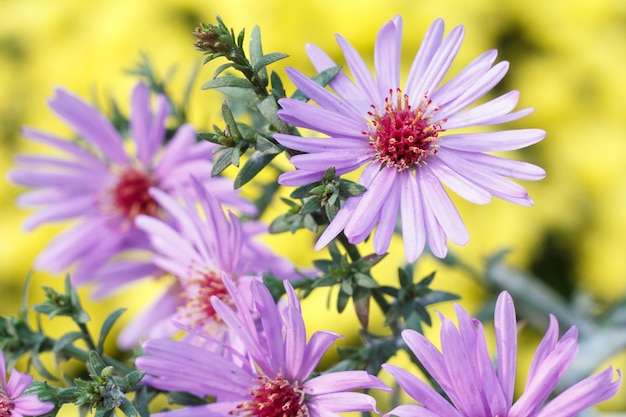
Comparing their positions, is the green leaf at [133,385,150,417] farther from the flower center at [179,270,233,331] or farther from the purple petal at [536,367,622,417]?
the purple petal at [536,367,622,417]

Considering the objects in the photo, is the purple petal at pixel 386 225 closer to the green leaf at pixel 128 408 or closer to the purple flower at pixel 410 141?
the purple flower at pixel 410 141

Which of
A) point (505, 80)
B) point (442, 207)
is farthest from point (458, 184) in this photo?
point (505, 80)

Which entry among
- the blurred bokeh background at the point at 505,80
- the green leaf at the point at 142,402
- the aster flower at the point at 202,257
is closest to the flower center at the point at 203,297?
the aster flower at the point at 202,257

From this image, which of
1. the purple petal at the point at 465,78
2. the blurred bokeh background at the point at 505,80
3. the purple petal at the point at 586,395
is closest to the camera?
the purple petal at the point at 586,395

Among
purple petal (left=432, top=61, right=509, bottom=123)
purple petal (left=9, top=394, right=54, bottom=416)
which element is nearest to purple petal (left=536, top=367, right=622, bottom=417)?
purple petal (left=432, top=61, right=509, bottom=123)

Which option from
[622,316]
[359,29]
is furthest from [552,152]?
[622,316]

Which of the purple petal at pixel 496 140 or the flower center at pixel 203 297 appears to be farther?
the flower center at pixel 203 297

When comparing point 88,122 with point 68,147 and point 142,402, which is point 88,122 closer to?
point 68,147
